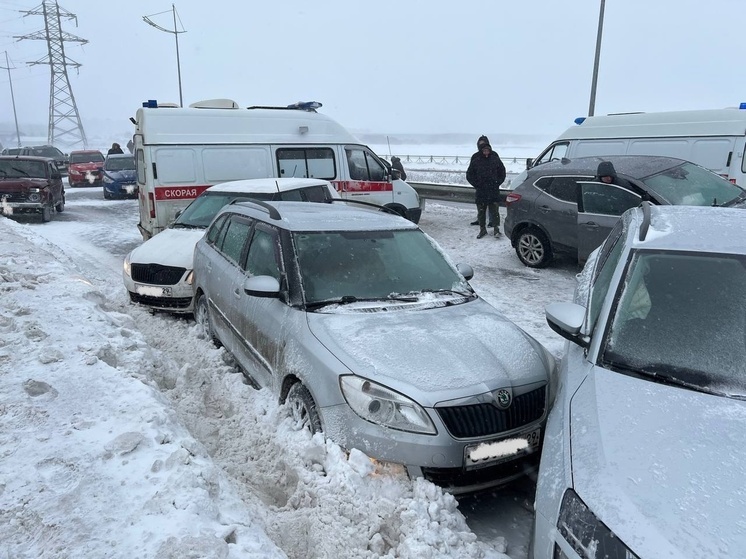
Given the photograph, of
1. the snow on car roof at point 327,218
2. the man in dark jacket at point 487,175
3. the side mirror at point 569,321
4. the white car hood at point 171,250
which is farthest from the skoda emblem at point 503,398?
the man in dark jacket at point 487,175

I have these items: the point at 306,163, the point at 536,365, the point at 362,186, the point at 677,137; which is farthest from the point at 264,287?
the point at 677,137

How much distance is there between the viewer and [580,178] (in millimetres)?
8328

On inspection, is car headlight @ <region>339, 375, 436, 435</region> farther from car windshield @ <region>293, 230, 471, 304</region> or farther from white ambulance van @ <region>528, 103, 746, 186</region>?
white ambulance van @ <region>528, 103, 746, 186</region>

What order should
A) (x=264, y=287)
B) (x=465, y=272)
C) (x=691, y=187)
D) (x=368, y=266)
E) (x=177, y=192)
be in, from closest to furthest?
(x=264, y=287) → (x=368, y=266) → (x=465, y=272) → (x=691, y=187) → (x=177, y=192)

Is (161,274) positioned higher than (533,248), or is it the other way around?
Result: (161,274)

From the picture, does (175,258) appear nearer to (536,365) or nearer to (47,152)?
(536,365)

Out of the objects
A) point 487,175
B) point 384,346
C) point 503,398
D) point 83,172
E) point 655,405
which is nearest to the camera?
point 655,405

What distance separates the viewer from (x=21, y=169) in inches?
598

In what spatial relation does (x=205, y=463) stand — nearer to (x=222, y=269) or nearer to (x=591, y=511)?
(x=591, y=511)

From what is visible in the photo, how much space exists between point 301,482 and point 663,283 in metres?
2.26

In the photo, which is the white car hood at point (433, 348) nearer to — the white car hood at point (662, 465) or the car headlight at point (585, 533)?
the white car hood at point (662, 465)

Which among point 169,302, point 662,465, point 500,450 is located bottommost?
point 169,302

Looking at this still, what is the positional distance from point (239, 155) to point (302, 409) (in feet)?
26.0

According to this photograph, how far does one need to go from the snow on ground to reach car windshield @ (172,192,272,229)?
260 centimetres
